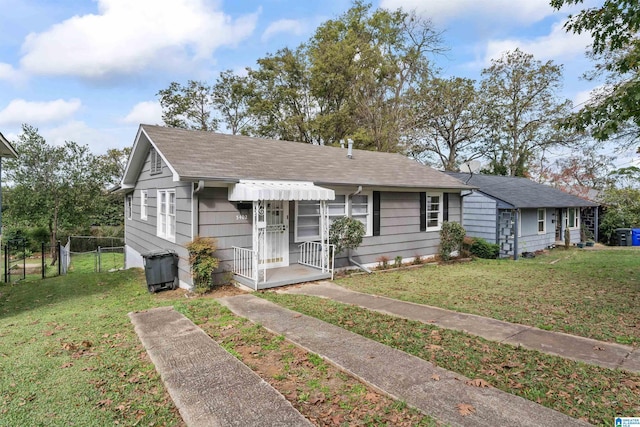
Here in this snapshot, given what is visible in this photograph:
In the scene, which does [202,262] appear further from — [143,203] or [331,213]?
[143,203]

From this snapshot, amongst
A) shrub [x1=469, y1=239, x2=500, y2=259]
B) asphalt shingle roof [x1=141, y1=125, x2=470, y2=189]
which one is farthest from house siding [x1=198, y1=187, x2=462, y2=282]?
shrub [x1=469, y1=239, x2=500, y2=259]

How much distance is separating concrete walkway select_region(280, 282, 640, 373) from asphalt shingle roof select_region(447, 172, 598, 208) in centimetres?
1002

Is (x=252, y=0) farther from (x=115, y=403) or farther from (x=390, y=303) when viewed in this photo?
(x=115, y=403)

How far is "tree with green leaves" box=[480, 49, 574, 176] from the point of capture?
27.3m

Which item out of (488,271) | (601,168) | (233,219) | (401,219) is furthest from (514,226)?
(601,168)

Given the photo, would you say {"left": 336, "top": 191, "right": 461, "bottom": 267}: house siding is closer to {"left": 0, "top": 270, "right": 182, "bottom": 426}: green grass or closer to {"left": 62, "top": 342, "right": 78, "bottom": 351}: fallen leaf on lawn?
{"left": 0, "top": 270, "right": 182, "bottom": 426}: green grass

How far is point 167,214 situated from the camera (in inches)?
395

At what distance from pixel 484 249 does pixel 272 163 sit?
9693mm

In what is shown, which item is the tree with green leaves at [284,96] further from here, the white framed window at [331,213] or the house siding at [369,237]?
the white framed window at [331,213]

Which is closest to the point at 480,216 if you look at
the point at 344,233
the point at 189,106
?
the point at 344,233

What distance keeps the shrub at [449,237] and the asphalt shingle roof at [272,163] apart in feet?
4.88

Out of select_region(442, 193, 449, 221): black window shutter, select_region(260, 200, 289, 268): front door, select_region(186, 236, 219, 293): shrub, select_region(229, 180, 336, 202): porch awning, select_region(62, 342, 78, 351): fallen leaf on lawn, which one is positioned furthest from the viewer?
select_region(442, 193, 449, 221): black window shutter

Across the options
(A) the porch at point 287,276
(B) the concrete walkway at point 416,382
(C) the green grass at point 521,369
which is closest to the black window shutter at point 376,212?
(A) the porch at point 287,276

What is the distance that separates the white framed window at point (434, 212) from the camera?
13.1 meters
